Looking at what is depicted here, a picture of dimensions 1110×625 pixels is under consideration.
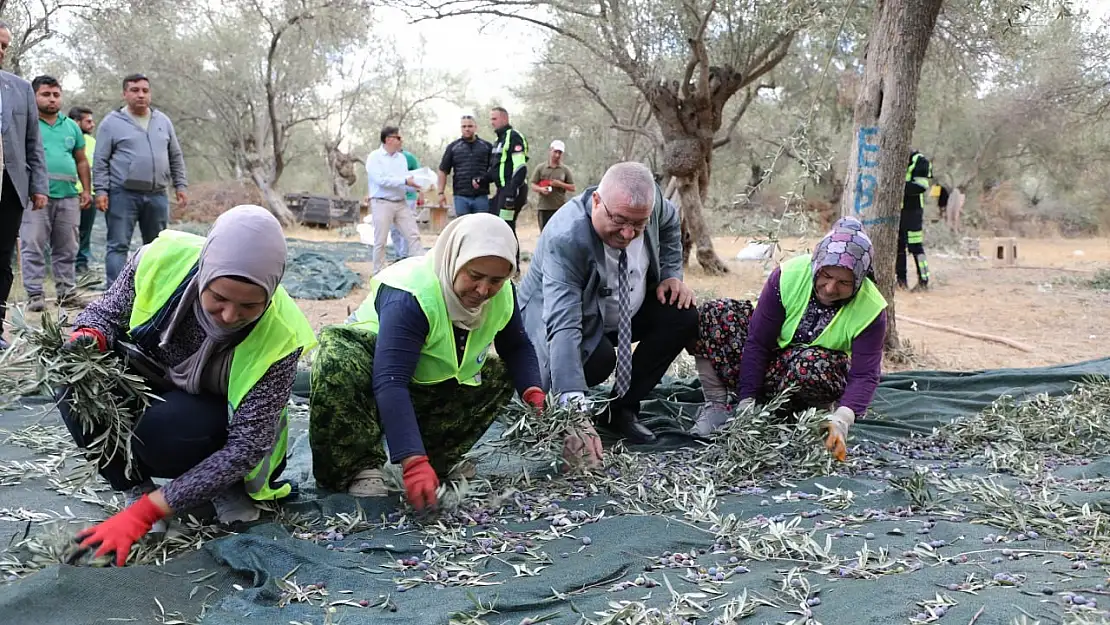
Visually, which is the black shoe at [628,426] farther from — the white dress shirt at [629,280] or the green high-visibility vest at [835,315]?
the green high-visibility vest at [835,315]

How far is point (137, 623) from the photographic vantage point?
6.65ft

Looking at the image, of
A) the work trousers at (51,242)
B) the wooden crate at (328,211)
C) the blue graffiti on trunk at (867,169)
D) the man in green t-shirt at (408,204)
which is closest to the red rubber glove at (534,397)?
the blue graffiti on trunk at (867,169)

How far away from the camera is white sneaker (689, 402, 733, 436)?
3873 millimetres

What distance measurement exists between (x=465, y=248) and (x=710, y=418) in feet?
5.77

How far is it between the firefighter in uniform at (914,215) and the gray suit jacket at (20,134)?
25.0 ft

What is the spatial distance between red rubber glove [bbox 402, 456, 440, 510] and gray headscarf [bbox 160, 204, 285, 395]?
57cm

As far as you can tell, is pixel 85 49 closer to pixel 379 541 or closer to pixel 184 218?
pixel 184 218

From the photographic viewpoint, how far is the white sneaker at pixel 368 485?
9.65ft

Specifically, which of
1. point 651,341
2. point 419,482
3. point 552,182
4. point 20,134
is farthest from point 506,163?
point 419,482

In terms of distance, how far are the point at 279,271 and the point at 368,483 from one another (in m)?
0.97

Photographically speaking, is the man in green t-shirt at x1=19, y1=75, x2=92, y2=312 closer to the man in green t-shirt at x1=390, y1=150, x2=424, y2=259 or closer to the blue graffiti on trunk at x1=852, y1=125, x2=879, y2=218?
the man in green t-shirt at x1=390, y1=150, x2=424, y2=259

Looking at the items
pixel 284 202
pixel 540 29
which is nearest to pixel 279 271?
pixel 540 29

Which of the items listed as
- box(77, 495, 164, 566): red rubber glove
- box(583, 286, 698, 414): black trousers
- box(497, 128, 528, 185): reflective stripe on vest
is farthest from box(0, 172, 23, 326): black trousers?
box(497, 128, 528, 185): reflective stripe on vest

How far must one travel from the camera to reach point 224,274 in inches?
84.4
